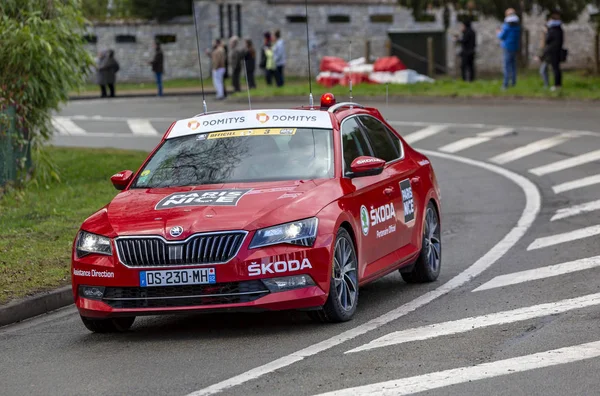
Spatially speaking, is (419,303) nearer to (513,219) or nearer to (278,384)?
(278,384)

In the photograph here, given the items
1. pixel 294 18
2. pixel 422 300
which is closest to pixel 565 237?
pixel 422 300

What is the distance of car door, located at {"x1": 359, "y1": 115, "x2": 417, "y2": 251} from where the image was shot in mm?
10820

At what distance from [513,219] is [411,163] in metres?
4.50

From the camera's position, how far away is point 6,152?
19.1 metres

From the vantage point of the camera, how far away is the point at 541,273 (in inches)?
458

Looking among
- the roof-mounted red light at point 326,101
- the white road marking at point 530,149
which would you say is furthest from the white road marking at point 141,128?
the roof-mounted red light at point 326,101

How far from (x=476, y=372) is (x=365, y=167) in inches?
109

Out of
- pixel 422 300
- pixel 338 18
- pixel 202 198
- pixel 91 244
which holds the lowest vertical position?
pixel 338 18

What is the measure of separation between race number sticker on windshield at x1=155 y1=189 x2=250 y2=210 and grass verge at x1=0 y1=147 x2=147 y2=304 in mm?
1864

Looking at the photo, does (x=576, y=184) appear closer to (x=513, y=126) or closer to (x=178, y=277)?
(x=513, y=126)

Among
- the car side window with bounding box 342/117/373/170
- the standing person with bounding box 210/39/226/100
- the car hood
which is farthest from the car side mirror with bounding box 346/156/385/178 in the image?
the standing person with bounding box 210/39/226/100

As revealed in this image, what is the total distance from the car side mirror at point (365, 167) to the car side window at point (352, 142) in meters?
0.13

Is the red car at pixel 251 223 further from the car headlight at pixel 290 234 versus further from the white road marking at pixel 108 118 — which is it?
the white road marking at pixel 108 118

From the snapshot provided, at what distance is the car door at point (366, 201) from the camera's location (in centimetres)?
992
